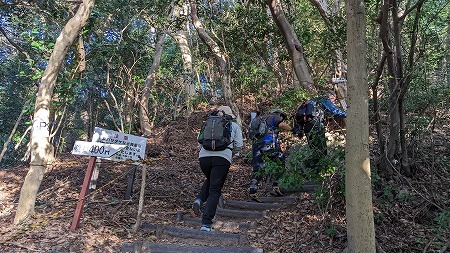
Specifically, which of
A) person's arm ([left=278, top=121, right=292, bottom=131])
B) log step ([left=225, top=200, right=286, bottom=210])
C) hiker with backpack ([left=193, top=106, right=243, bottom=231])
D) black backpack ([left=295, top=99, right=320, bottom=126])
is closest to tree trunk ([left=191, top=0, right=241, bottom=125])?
log step ([left=225, top=200, right=286, bottom=210])

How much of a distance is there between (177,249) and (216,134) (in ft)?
5.81

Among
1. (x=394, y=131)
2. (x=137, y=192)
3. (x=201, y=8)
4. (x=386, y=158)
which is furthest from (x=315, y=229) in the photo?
(x=201, y=8)

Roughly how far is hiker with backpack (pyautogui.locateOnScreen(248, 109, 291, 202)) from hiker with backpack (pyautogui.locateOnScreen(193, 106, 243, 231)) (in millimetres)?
780

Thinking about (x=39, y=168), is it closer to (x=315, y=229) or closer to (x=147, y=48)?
(x=315, y=229)

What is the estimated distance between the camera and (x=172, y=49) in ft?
63.9

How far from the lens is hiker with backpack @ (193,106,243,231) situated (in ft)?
18.8

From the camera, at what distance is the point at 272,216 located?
6336 millimetres

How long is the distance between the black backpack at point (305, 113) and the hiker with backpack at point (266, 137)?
25 cm

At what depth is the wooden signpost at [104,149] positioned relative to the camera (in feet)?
17.9

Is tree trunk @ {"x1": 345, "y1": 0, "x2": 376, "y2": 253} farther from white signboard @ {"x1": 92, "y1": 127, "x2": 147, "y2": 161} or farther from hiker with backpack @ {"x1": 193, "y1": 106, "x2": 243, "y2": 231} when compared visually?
white signboard @ {"x1": 92, "y1": 127, "x2": 147, "y2": 161}

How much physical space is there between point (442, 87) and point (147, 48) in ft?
37.2

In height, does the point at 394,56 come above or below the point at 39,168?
above

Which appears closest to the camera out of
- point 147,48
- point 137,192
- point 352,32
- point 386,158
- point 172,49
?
point 352,32

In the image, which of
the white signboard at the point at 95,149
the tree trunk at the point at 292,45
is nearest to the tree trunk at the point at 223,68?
the tree trunk at the point at 292,45
